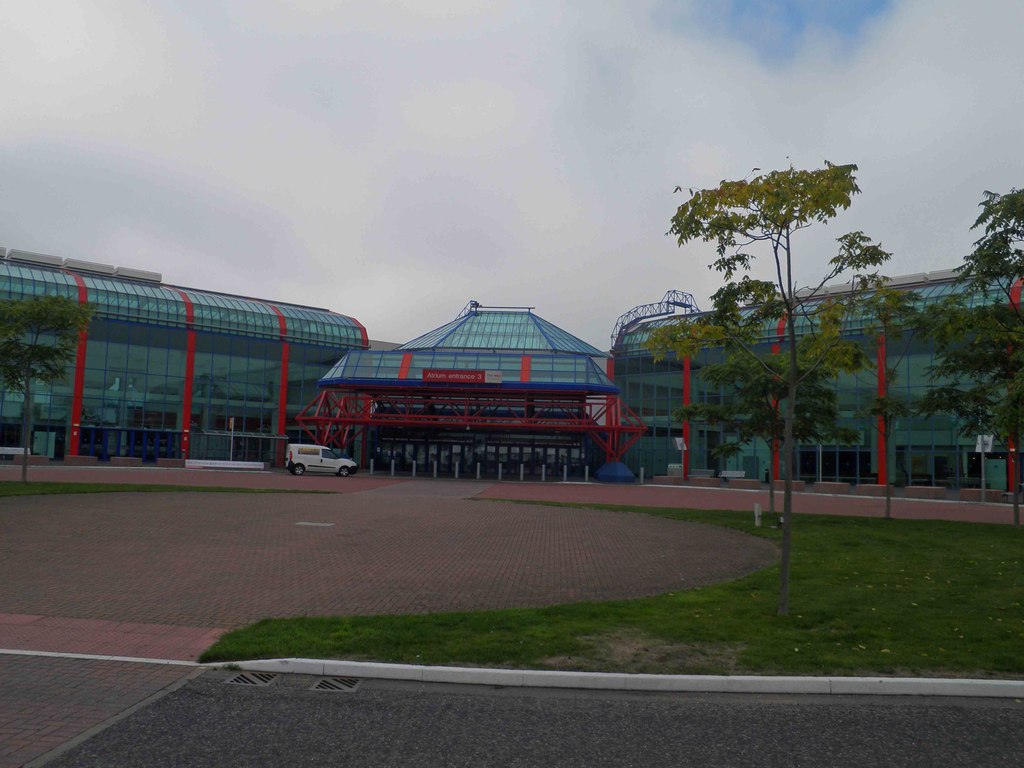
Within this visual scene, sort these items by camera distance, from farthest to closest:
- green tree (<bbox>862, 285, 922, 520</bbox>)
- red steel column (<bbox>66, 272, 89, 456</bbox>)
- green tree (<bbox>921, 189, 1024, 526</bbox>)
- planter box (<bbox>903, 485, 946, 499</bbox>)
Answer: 1. red steel column (<bbox>66, 272, 89, 456</bbox>)
2. planter box (<bbox>903, 485, 946, 499</bbox>)
3. green tree (<bbox>921, 189, 1024, 526</bbox>)
4. green tree (<bbox>862, 285, 922, 520</bbox>)

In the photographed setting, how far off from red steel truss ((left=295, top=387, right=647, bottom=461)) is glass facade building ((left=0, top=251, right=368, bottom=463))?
17.7 feet

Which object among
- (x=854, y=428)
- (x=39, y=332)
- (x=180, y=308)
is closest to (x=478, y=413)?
(x=180, y=308)

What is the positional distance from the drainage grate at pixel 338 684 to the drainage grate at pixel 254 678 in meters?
0.44

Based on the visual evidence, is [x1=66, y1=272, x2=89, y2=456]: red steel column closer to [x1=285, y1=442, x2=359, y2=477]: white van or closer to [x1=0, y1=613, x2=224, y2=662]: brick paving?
[x1=285, y1=442, x2=359, y2=477]: white van

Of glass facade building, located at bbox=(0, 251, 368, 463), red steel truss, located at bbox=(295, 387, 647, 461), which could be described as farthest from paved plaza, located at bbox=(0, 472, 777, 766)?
glass facade building, located at bbox=(0, 251, 368, 463)

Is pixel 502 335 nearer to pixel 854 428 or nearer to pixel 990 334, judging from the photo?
pixel 854 428

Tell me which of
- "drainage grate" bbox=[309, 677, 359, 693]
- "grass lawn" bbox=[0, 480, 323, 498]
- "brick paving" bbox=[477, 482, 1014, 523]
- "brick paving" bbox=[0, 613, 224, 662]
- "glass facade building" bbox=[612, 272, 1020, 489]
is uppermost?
"glass facade building" bbox=[612, 272, 1020, 489]

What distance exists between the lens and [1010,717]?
5.94 meters

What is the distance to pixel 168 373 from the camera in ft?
173

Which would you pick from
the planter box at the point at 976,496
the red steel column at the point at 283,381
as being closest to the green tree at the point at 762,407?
the planter box at the point at 976,496

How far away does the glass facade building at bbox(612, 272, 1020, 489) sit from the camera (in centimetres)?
3972

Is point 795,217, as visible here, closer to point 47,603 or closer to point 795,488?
point 47,603

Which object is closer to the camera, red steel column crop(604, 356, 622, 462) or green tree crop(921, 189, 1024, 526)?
green tree crop(921, 189, 1024, 526)

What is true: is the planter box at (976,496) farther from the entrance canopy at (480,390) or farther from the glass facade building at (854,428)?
the entrance canopy at (480,390)
